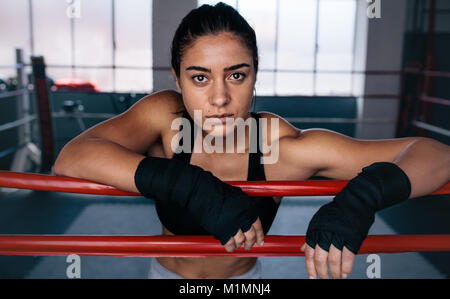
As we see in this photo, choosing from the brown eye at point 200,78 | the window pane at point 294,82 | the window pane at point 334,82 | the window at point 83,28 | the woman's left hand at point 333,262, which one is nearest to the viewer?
the woman's left hand at point 333,262

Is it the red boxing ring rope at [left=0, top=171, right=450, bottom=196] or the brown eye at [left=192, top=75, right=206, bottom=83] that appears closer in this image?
the red boxing ring rope at [left=0, top=171, right=450, bottom=196]

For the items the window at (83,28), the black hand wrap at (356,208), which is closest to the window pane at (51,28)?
the window at (83,28)

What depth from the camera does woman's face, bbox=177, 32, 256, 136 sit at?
2.68 feet

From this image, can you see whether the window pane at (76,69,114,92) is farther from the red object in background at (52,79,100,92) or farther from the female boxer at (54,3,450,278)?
the female boxer at (54,3,450,278)

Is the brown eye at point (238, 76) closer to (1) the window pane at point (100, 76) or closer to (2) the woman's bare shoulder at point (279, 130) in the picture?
(2) the woman's bare shoulder at point (279, 130)

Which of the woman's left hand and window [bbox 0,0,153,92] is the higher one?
→ window [bbox 0,0,153,92]

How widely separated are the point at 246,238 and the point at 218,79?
327 mm

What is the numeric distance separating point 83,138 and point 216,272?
1.79ft

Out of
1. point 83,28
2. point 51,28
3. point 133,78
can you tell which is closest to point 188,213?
point 83,28

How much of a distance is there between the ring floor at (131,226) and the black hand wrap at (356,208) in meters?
1.41

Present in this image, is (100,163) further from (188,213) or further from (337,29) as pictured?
(337,29)

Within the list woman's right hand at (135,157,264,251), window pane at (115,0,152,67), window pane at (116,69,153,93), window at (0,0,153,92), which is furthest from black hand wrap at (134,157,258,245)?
window pane at (116,69,153,93)

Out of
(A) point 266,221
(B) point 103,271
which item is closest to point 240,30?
(A) point 266,221

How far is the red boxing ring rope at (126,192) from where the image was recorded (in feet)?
2.31
